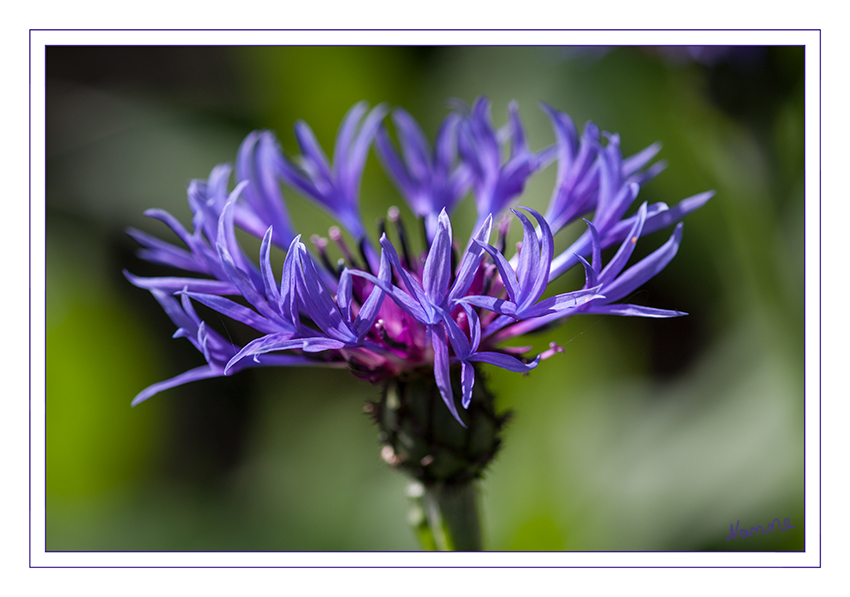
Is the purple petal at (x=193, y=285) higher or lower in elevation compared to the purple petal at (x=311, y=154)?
lower

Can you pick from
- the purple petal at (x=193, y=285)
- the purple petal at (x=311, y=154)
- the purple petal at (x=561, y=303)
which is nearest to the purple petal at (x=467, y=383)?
the purple petal at (x=561, y=303)

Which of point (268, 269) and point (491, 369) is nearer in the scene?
point (268, 269)
